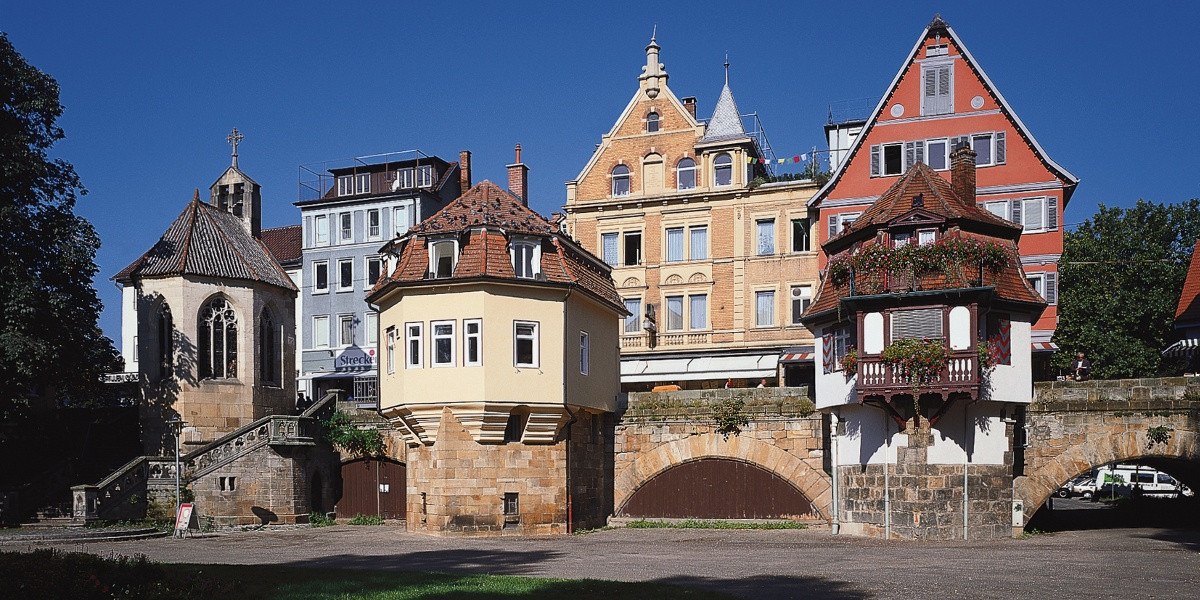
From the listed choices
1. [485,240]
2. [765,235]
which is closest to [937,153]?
[765,235]

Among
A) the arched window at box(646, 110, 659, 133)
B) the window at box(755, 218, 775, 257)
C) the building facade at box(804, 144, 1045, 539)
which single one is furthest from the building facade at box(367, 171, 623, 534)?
the arched window at box(646, 110, 659, 133)

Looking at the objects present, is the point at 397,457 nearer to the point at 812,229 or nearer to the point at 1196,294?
the point at 812,229

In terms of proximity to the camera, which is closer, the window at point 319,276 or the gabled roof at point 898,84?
the gabled roof at point 898,84

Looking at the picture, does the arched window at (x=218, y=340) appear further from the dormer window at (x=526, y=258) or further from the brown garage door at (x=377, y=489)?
the dormer window at (x=526, y=258)

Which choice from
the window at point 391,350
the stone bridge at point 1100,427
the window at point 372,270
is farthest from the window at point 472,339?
the window at point 372,270

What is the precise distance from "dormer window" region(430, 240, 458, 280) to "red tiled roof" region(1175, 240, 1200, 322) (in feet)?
104

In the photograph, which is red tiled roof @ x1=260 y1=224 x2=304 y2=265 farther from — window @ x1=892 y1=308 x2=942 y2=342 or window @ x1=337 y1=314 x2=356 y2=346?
window @ x1=892 y1=308 x2=942 y2=342

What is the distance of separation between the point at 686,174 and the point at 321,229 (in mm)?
19823

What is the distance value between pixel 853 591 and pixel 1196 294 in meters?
37.5

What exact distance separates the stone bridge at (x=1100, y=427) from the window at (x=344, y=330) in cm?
3495

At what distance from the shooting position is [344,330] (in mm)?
59125

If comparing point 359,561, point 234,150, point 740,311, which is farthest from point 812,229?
point 359,561

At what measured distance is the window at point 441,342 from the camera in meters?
33.3

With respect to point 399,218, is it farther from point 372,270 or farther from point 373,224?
point 372,270
